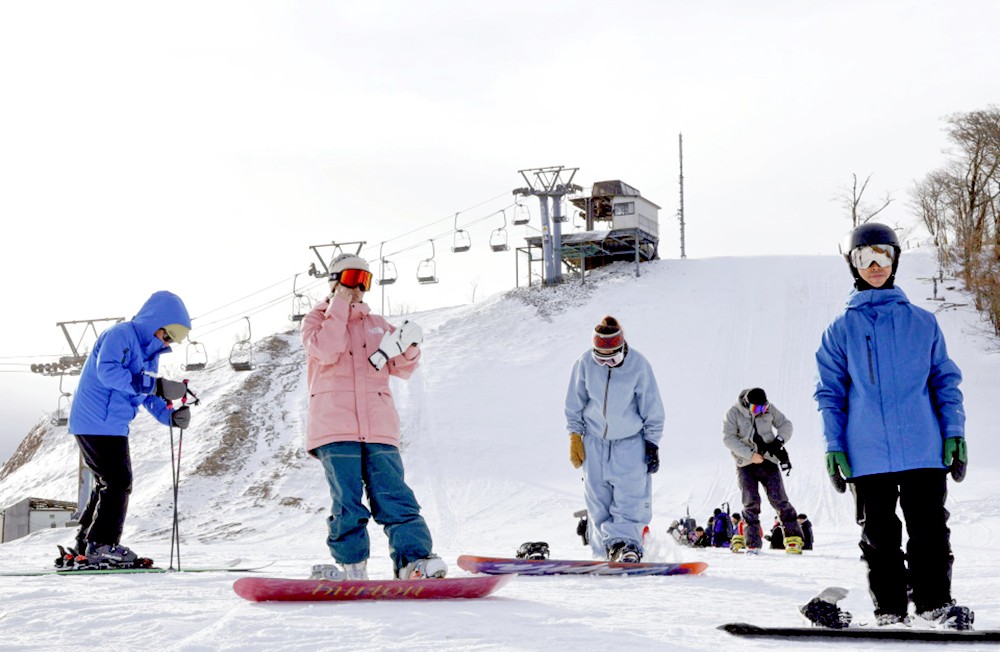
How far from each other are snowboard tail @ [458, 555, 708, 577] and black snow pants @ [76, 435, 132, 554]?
2555 millimetres

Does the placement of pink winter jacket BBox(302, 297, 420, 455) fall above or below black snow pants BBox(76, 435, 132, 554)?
above

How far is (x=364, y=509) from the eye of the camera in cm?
514

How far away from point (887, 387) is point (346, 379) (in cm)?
262

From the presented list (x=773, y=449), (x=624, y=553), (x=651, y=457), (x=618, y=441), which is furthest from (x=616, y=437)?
(x=773, y=449)

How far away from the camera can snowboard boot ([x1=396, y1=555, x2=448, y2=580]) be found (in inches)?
191

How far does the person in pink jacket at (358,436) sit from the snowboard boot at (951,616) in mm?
2204

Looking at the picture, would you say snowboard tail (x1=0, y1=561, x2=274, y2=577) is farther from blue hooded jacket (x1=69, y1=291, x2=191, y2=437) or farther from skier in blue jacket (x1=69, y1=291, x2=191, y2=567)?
blue hooded jacket (x1=69, y1=291, x2=191, y2=437)

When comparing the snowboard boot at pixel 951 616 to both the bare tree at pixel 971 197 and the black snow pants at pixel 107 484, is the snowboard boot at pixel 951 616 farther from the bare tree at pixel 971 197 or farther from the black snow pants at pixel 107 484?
the bare tree at pixel 971 197

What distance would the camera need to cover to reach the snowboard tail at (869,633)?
325cm

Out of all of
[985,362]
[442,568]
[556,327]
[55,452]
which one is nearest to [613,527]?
[442,568]

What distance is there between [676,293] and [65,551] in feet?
99.6

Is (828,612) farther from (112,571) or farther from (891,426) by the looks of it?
(112,571)

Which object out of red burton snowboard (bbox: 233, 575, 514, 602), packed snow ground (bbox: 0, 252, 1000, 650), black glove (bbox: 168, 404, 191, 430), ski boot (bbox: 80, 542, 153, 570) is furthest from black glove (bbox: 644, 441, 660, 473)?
ski boot (bbox: 80, 542, 153, 570)

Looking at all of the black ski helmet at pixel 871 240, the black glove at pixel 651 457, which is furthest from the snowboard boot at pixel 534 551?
the black ski helmet at pixel 871 240
